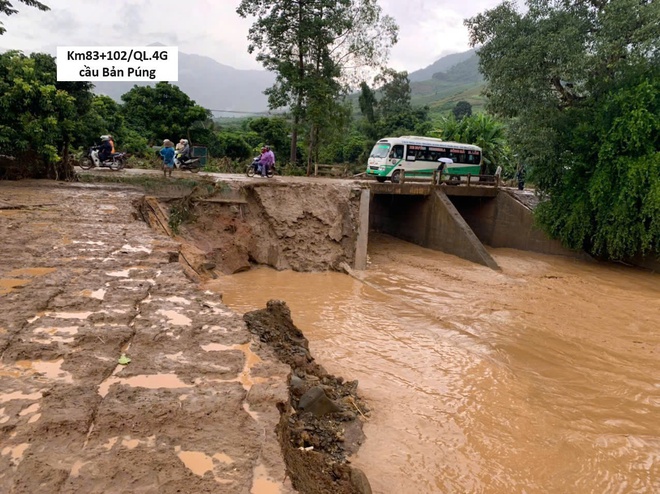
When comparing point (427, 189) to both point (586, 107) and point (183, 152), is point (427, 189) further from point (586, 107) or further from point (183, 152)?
point (183, 152)

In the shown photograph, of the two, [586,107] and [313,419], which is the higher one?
[586,107]

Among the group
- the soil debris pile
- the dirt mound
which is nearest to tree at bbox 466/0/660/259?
the soil debris pile

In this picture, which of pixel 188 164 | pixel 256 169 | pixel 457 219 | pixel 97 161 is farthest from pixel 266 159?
pixel 457 219

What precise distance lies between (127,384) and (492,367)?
6.87 meters

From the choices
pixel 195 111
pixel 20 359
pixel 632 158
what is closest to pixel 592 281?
pixel 632 158

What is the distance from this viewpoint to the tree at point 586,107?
1413 cm

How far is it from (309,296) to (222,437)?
9.92 meters

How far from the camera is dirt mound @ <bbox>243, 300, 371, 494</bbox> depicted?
3.43 meters

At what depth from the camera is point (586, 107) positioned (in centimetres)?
1620

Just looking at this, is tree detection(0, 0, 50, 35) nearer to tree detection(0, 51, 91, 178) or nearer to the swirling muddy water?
tree detection(0, 51, 91, 178)

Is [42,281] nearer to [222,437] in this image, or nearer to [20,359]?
[20,359]

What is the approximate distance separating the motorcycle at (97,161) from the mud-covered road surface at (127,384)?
34.7 ft

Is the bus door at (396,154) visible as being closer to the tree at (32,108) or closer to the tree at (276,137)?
the tree at (276,137)

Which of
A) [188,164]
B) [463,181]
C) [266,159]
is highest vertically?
[266,159]
